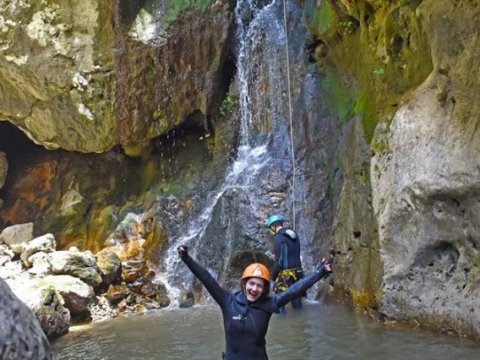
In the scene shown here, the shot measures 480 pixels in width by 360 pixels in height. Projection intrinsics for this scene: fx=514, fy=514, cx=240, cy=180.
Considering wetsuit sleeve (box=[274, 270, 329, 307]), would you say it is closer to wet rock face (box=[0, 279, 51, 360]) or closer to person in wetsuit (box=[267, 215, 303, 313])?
wet rock face (box=[0, 279, 51, 360])

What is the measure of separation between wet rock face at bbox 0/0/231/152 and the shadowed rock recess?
0.13 feet

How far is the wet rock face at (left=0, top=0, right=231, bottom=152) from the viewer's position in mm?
14305

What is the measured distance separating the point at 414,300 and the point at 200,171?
29.1 feet

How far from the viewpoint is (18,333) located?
9.75 ft

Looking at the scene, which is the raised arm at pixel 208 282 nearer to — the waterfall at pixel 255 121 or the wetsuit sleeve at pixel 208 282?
the wetsuit sleeve at pixel 208 282

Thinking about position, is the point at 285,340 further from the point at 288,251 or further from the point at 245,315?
the point at 245,315

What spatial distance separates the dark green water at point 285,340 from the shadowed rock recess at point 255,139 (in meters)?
0.54

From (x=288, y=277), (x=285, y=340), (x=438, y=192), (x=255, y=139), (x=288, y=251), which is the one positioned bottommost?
(x=285, y=340)

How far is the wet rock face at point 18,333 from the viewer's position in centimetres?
285

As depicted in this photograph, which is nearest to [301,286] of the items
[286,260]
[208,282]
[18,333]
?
[208,282]

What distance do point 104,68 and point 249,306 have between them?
11838 millimetres

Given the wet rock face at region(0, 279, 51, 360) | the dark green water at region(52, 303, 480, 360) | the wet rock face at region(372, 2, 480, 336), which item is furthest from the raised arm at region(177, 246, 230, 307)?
the wet rock face at region(372, 2, 480, 336)

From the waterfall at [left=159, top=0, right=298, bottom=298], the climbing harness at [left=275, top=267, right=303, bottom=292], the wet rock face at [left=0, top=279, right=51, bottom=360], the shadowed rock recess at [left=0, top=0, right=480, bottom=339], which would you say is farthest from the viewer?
the waterfall at [left=159, top=0, right=298, bottom=298]

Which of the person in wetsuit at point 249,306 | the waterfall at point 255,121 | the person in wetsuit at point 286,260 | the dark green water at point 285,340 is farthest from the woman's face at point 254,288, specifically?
the waterfall at point 255,121
